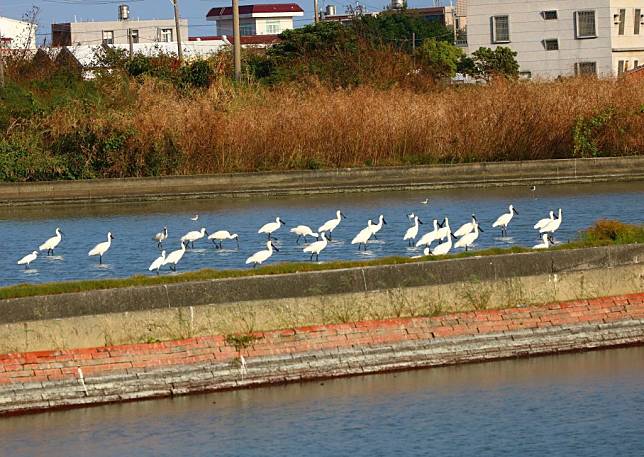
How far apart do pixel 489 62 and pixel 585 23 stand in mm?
5619

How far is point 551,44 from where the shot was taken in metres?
73.0

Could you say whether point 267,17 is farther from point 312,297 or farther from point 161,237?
point 312,297

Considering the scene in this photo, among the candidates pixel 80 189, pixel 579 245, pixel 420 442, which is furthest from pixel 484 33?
pixel 420 442

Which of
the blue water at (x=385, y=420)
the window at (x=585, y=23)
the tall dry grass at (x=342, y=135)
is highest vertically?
the window at (x=585, y=23)

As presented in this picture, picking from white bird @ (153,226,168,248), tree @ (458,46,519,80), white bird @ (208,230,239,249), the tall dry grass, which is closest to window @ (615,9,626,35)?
tree @ (458,46,519,80)

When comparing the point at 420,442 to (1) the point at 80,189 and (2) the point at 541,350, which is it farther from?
(1) the point at 80,189

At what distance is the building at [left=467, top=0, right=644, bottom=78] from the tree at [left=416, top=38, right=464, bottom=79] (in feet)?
6.94

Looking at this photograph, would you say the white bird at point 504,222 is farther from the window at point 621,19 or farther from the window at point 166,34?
the window at point 166,34

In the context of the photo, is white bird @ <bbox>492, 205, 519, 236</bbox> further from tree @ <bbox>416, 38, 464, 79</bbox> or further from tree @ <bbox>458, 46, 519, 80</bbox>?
tree @ <bbox>458, 46, 519, 80</bbox>

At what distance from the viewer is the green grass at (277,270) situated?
18.9m

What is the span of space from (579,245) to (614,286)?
3.38ft

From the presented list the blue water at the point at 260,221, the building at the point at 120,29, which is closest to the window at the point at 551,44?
the blue water at the point at 260,221

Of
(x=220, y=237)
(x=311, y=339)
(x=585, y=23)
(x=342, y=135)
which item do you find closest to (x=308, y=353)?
(x=311, y=339)

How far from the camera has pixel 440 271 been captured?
794 inches
